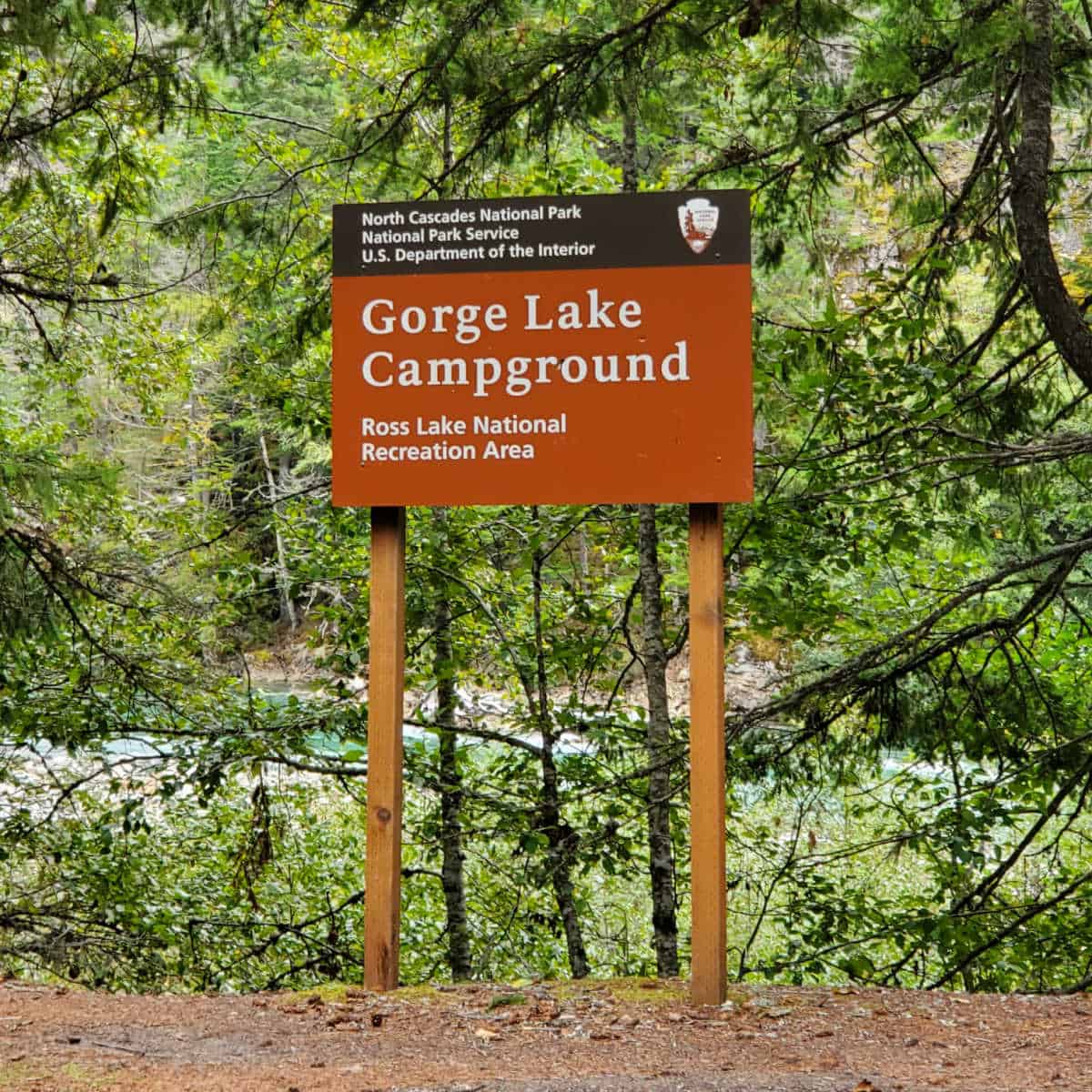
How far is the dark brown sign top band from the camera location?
4656 mm

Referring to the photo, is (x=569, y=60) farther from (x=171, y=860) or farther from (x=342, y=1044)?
(x=171, y=860)

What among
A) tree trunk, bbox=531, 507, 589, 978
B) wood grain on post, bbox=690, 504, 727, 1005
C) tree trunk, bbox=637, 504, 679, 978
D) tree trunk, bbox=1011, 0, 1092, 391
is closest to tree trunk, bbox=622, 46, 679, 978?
tree trunk, bbox=637, 504, 679, 978

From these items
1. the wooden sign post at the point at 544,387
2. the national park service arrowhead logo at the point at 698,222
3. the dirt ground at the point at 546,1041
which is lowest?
the dirt ground at the point at 546,1041

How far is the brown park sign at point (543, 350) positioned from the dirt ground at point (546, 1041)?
192cm

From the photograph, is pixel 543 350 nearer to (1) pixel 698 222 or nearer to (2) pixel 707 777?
(1) pixel 698 222

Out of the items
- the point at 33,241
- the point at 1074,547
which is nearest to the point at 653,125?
the point at 1074,547

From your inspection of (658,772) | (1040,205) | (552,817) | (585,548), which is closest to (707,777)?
(658,772)

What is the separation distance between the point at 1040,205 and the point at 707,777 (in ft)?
8.65

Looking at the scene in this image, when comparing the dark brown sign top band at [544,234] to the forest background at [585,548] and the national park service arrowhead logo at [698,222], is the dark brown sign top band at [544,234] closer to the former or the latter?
the national park service arrowhead logo at [698,222]

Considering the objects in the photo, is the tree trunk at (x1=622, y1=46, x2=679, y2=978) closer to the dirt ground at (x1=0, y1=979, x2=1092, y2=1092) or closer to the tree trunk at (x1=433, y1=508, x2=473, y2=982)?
the tree trunk at (x1=433, y1=508, x2=473, y2=982)

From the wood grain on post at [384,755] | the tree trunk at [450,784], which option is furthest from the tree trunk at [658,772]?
the wood grain on post at [384,755]

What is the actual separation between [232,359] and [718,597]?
5444 mm

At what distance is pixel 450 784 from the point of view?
7.61m

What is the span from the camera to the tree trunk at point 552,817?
6715mm
